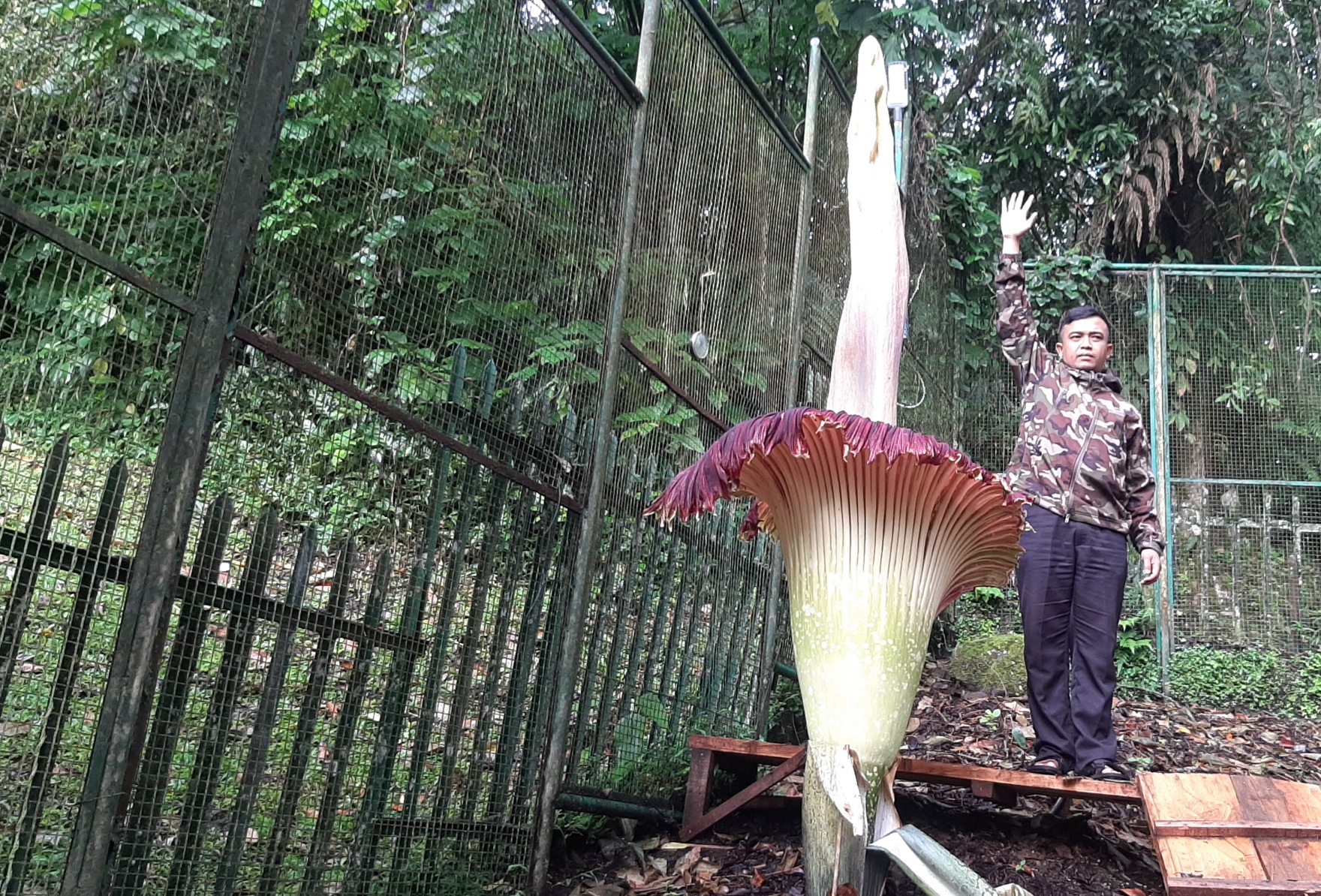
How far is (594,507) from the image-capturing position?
290 centimetres

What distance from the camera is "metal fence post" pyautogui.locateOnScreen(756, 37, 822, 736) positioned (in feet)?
13.6

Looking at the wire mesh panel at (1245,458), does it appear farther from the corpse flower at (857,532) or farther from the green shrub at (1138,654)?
the corpse flower at (857,532)

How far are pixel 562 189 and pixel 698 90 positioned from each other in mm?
1104

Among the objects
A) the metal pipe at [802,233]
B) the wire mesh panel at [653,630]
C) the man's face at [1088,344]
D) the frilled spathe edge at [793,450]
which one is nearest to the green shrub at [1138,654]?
the man's face at [1088,344]

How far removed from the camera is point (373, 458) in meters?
2.24

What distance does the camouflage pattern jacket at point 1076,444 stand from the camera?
3.51m

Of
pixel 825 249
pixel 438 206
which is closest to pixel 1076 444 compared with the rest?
pixel 825 249

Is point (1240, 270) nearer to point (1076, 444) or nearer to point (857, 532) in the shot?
point (1076, 444)

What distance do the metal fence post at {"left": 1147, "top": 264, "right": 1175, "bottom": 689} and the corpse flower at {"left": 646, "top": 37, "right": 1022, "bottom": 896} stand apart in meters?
4.49

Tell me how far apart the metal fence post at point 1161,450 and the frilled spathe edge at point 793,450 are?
4675 mm

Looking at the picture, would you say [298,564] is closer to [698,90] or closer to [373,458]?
[373,458]

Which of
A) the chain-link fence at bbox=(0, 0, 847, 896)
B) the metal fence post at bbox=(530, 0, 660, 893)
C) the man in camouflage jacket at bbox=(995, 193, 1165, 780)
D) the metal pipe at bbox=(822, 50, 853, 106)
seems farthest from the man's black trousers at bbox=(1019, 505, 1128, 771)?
the metal pipe at bbox=(822, 50, 853, 106)

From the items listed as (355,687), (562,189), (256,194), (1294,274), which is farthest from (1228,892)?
(1294,274)

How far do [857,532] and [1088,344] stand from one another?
1940 mm
